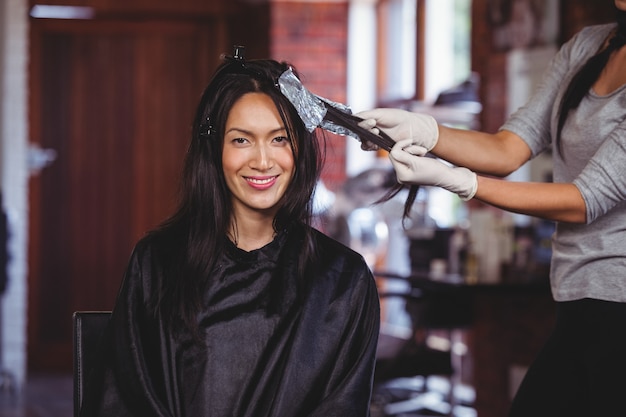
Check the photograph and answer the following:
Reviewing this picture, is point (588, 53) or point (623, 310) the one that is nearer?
point (623, 310)

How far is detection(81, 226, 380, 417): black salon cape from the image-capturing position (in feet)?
5.95

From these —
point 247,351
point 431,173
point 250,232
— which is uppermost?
point 431,173

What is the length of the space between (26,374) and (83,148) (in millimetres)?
1423

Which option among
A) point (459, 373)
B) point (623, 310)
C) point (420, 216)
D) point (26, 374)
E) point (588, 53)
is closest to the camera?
point (623, 310)

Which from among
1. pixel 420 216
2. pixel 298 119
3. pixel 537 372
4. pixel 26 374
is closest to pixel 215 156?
pixel 298 119

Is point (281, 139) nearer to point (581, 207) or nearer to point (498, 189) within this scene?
point (498, 189)

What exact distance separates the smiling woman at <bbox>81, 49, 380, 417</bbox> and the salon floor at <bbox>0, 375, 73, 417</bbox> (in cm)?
305

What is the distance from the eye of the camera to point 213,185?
6.45ft

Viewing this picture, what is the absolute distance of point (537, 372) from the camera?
6.26 ft

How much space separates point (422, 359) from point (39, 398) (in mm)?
2294

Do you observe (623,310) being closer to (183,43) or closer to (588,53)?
(588,53)

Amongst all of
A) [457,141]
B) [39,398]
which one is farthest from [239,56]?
[39,398]

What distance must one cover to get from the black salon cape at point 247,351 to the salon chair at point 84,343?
0.04m

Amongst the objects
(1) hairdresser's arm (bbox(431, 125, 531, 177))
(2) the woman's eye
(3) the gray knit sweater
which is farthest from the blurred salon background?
(2) the woman's eye
